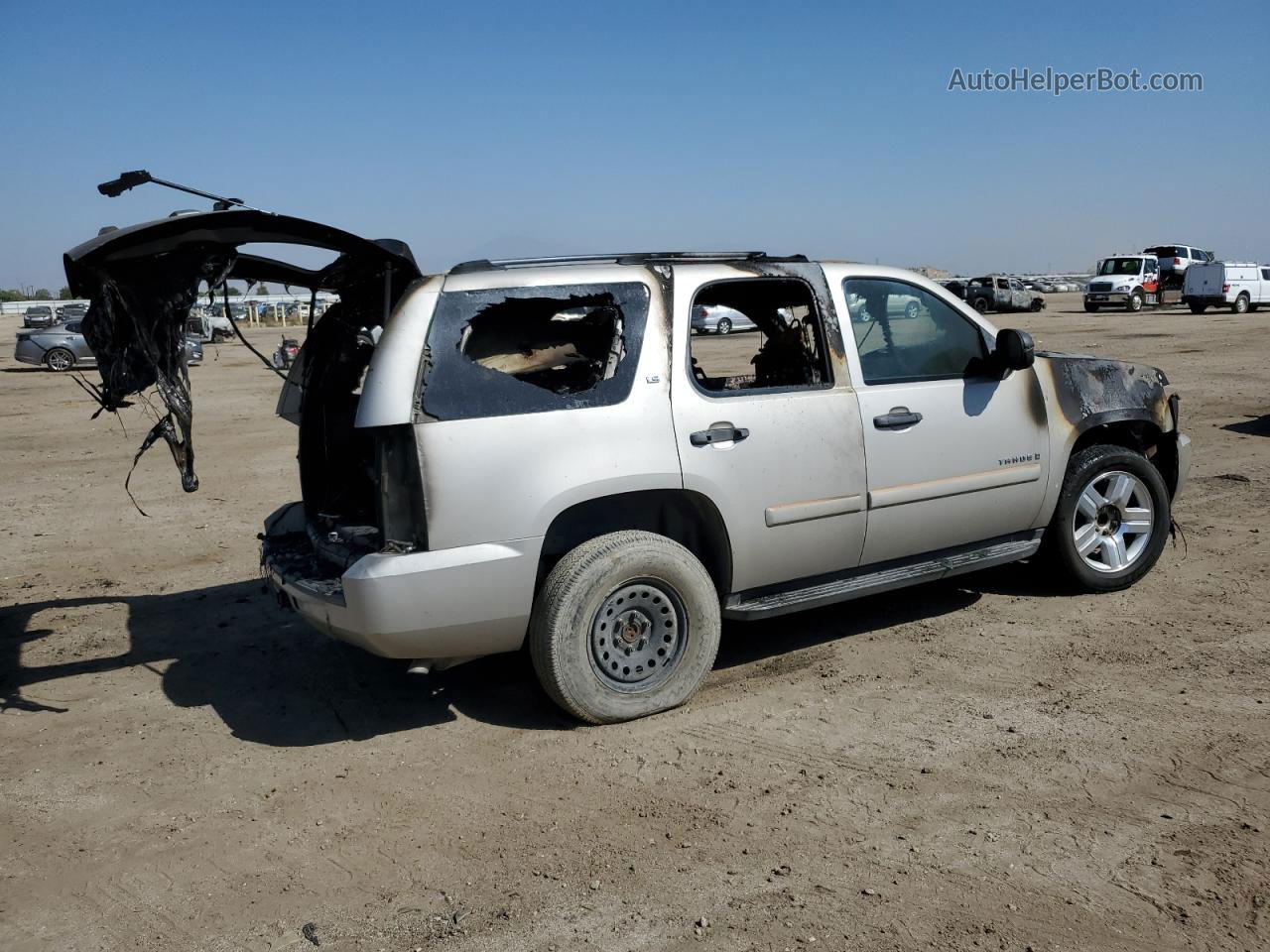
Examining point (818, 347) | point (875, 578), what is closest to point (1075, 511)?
point (875, 578)

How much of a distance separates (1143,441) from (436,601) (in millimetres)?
4389

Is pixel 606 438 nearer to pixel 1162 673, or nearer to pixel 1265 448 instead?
pixel 1162 673

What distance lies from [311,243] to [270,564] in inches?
61.5

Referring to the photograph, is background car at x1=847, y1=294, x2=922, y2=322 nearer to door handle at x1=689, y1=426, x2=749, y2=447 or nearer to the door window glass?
the door window glass

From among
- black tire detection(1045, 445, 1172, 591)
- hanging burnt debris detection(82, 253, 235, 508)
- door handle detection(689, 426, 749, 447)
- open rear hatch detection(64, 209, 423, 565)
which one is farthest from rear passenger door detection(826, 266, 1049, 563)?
hanging burnt debris detection(82, 253, 235, 508)

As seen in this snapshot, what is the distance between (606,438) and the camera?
4496mm

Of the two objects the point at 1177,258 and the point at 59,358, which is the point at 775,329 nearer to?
the point at 59,358

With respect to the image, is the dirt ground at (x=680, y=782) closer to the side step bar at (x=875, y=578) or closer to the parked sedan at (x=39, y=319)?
the side step bar at (x=875, y=578)

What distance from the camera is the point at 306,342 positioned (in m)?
5.54

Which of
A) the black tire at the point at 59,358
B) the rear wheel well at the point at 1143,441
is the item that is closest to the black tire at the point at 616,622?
the rear wheel well at the point at 1143,441

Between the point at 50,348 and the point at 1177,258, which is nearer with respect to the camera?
the point at 50,348

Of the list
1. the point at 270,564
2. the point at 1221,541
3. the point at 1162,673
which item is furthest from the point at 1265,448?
the point at 270,564

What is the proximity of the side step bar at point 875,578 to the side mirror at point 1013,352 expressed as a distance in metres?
0.94

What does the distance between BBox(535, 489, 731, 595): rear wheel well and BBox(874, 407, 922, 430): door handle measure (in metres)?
0.98
